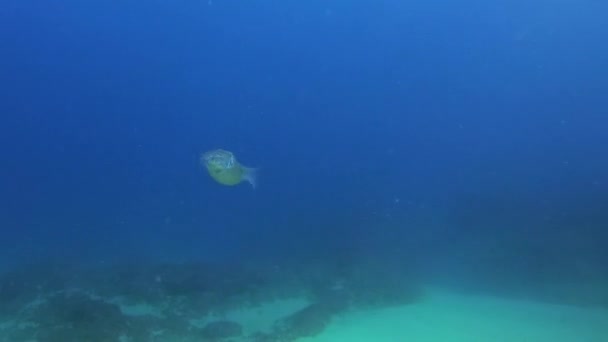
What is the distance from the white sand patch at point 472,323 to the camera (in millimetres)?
9188

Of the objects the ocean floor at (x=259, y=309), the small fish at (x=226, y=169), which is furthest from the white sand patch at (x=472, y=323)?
the small fish at (x=226, y=169)

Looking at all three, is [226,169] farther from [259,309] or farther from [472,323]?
[472,323]

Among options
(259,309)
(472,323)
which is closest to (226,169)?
(259,309)

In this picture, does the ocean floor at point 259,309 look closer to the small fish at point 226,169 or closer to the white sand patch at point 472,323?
the white sand patch at point 472,323

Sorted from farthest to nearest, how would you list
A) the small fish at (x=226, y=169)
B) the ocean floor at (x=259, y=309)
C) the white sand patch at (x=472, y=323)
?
the white sand patch at (x=472, y=323) → the ocean floor at (x=259, y=309) → the small fish at (x=226, y=169)

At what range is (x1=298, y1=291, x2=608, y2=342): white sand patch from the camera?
9188 mm

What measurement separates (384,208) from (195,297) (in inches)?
542

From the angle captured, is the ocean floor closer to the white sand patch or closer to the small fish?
the white sand patch

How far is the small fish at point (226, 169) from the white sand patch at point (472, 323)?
13.7ft

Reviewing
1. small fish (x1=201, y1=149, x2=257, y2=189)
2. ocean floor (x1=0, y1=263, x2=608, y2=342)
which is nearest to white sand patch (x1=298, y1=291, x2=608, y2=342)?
ocean floor (x1=0, y1=263, x2=608, y2=342)

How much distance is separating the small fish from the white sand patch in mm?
4176

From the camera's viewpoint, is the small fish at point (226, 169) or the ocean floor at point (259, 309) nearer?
the small fish at point (226, 169)

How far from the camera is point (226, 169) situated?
223 inches

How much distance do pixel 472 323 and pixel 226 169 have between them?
678 cm
